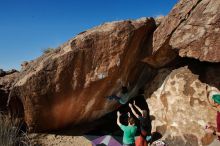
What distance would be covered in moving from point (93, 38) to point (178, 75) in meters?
2.04

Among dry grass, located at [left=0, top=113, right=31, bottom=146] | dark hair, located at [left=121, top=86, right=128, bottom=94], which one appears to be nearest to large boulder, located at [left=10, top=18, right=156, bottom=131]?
dark hair, located at [left=121, top=86, right=128, bottom=94]

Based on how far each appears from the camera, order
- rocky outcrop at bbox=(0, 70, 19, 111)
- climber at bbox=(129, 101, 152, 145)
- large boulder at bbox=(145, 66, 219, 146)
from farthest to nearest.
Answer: rocky outcrop at bbox=(0, 70, 19, 111) → large boulder at bbox=(145, 66, 219, 146) → climber at bbox=(129, 101, 152, 145)

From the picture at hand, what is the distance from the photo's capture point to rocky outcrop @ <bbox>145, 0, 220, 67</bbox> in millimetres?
5961

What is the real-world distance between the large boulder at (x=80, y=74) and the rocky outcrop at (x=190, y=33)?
0.50 m

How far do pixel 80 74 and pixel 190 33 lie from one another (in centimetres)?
247

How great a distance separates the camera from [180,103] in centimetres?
676

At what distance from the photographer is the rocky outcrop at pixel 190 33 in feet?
19.6

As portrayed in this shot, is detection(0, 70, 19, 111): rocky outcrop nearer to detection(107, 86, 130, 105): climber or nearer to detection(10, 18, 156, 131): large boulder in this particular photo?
detection(10, 18, 156, 131): large boulder

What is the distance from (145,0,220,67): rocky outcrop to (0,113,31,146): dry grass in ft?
10.7

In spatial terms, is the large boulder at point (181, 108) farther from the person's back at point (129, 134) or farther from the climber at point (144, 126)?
the person's back at point (129, 134)

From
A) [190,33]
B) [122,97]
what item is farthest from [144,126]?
[190,33]

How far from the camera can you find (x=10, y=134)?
6316 millimetres

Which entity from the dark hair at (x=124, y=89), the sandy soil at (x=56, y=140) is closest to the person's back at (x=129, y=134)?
the sandy soil at (x=56, y=140)

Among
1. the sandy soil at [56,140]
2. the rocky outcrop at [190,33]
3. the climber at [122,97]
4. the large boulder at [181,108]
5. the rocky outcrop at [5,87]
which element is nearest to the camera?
the rocky outcrop at [190,33]
